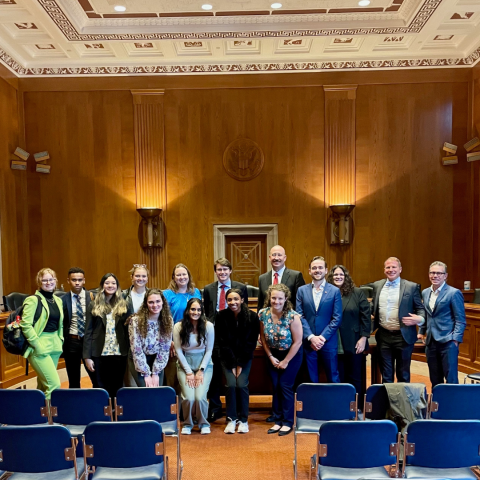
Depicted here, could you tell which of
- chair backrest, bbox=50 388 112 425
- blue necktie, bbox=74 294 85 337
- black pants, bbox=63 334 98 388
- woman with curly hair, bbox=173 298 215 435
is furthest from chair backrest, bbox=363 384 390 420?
blue necktie, bbox=74 294 85 337

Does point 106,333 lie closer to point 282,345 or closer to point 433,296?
point 282,345

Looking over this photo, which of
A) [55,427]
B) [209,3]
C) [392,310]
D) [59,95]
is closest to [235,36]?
[209,3]

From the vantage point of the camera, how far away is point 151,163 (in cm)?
817

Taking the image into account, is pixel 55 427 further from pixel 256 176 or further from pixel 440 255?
pixel 440 255

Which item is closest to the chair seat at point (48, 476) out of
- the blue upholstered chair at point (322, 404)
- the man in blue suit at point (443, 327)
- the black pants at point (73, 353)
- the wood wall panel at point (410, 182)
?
the blue upholstered chair at point (322, 404)

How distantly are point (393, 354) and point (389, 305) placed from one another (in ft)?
1.49

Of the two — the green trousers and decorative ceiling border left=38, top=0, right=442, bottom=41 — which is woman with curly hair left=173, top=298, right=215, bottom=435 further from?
decorative ceiling border left=38, top=0, right=442, bottom=41

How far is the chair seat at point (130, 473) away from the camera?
8.17 ft

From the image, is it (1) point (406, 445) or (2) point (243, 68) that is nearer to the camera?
(1) point (406, 445)

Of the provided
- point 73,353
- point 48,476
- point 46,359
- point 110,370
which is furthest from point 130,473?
point 73,353

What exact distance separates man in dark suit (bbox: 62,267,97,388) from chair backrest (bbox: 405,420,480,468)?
9.67 feet

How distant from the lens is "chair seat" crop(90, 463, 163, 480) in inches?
98.0

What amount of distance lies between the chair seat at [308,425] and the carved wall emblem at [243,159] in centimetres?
553

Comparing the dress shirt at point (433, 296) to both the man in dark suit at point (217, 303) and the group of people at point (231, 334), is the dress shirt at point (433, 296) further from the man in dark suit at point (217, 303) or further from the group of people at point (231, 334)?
the man in dark suit at point (217, 303)
